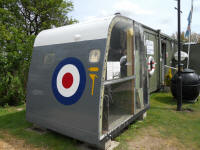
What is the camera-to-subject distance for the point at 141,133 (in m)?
3.57

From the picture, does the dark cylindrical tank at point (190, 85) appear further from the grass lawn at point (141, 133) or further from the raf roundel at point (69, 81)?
the raf roundel at point (69, 81)

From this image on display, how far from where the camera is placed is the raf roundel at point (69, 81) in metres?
2.78

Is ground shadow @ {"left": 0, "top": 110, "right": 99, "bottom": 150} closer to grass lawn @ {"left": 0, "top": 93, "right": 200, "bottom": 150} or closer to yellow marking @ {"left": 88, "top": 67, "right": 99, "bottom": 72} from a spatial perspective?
grass lawn @ {"left": 0, "top": 93, "right": 200, "bottom": 150}

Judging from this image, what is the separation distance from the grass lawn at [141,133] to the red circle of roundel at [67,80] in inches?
44.2

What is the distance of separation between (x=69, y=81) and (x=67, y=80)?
0.07m

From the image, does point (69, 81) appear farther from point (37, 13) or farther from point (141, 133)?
point (37, 13)

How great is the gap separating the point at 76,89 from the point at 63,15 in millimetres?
11045

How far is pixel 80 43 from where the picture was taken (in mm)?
2877

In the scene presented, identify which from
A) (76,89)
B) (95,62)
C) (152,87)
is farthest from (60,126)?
(152,87)

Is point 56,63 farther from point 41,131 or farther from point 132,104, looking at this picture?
point 132,104

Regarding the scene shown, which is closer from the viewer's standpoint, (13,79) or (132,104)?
(132,104)

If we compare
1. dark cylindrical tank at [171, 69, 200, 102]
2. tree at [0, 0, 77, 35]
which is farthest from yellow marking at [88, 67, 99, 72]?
tree at [0, 0, 77, 35]

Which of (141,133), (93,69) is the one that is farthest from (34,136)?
(141,133)

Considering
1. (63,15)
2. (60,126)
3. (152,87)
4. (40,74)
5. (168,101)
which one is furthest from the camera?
(63,15)
